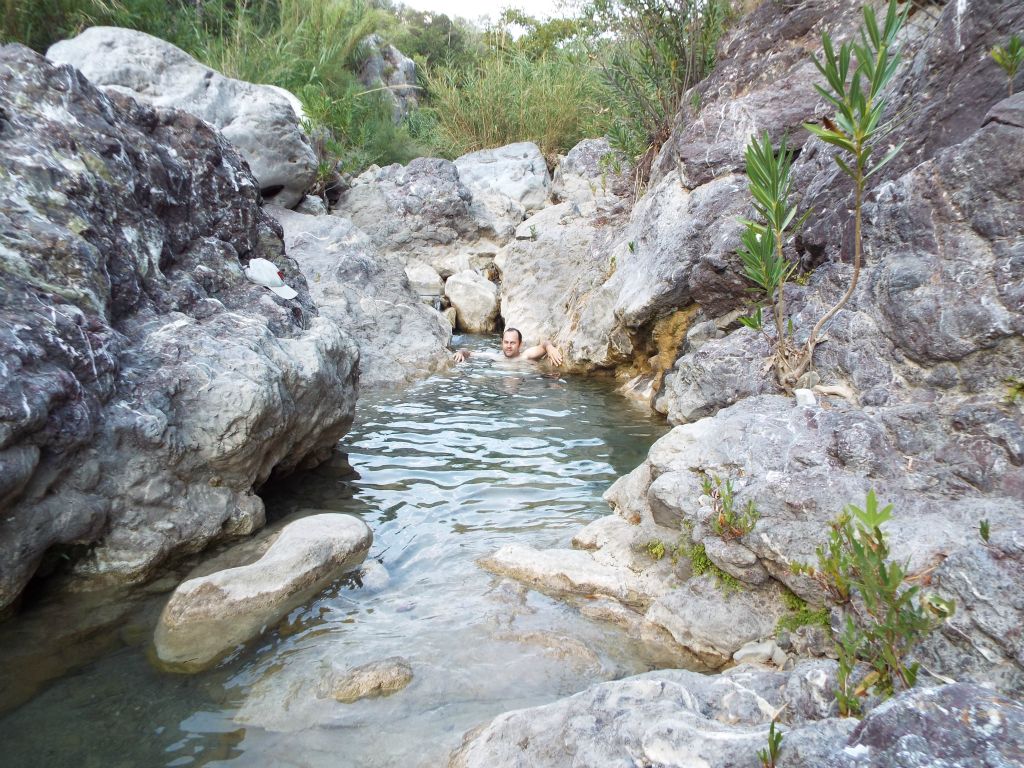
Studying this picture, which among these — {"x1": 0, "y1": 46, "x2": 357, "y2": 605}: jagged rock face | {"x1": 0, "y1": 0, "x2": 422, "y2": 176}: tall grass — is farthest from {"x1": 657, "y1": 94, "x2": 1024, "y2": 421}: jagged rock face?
{"x1": 0, "y1": 0, "x2": 422, "y2": 176}: tall grass

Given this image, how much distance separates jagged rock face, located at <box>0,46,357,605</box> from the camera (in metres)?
2.94

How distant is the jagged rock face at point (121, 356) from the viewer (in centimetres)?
294

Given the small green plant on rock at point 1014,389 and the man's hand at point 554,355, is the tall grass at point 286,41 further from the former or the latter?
the small green plant on rock at point 1014,389

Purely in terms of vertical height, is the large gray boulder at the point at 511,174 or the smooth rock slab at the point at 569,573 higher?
the large gray boulder at the point at 511,174

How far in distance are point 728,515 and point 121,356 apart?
323 centimetres

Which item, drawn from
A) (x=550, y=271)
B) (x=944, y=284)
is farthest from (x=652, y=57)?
(x=944, y=284)

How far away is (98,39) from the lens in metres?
9.27

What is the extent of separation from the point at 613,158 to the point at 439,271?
409 cm

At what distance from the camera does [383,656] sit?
2.86 meters

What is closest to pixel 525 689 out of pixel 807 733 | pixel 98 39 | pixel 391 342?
pixel 807 733

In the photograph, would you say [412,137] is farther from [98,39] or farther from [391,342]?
[391,342]

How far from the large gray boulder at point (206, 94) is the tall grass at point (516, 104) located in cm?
634

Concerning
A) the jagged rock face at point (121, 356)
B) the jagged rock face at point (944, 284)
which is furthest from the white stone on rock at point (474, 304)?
the jagged rock face at point (944, 284)

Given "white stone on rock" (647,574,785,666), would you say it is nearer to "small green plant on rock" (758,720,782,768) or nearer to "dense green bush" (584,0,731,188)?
"small green plant on rock" (758,720,782,768)
